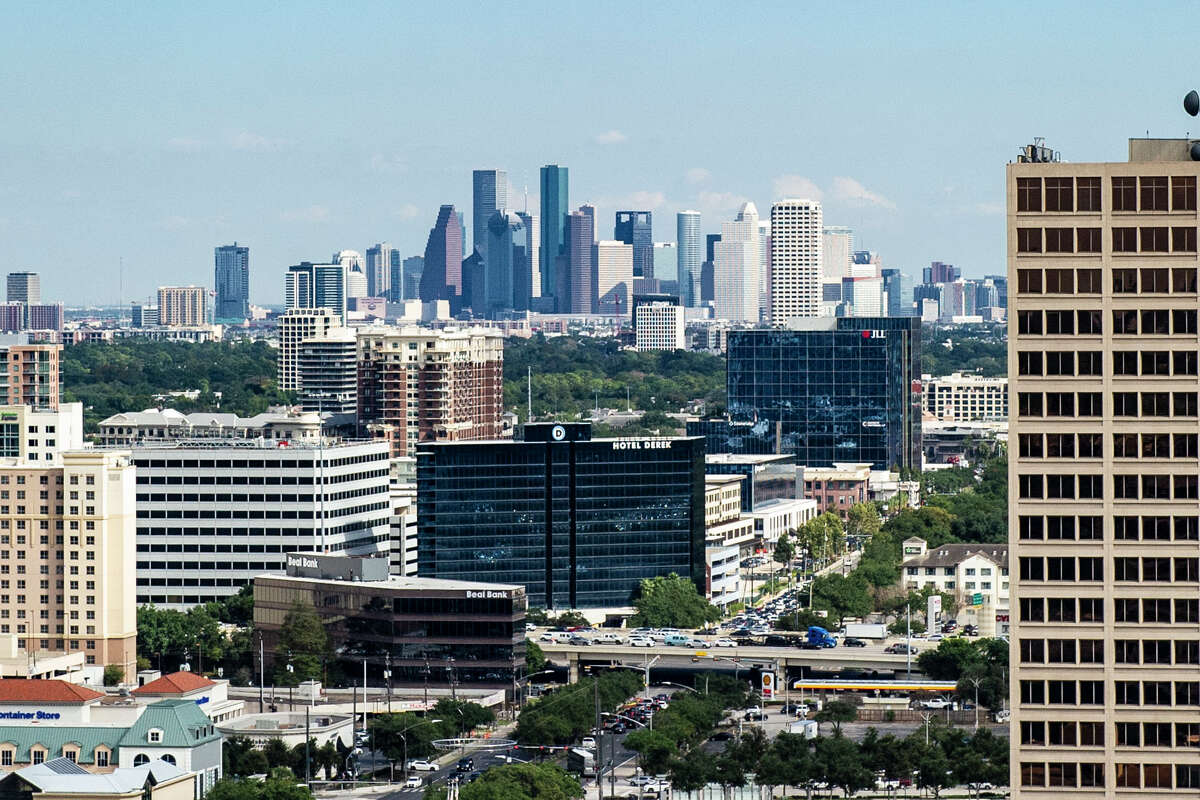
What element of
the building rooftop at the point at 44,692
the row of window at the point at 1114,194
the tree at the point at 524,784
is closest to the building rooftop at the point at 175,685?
the building rooftop at the point at 44,692

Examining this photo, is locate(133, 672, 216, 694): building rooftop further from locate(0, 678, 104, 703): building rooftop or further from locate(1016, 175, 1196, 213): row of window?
locate(1016, 175, 1196, 213): row of window

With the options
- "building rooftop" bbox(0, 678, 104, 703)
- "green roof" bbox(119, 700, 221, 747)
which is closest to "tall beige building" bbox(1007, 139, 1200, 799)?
"green roof" bbox(119, 700, 221, 747)

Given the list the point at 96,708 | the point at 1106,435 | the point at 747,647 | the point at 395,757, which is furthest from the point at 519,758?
the point at 1106,435

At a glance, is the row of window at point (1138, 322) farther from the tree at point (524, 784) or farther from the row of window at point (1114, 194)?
the tree at point (524, 784)

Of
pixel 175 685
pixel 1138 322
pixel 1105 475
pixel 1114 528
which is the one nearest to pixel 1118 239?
pixel 1138 322

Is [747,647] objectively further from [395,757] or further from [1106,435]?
[1106,435]

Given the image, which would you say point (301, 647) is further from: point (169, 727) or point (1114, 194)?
point (1114, 194)
